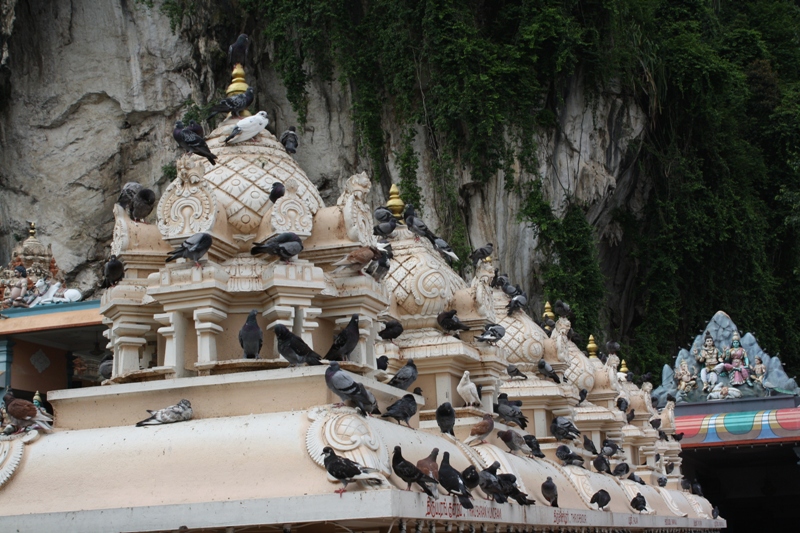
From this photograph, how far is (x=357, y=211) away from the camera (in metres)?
12.2

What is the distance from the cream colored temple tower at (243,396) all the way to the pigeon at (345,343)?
46 centimetres

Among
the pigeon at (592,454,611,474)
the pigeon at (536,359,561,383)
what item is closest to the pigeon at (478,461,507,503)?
the pigeon at (536,359,561,383)

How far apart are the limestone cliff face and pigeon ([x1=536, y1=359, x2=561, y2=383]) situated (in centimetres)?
1802

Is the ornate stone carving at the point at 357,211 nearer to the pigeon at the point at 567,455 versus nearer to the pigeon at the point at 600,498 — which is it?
the pigeon at the point at 600,498

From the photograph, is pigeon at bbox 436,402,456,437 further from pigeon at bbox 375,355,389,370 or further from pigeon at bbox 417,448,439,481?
pigeon at bbox 417,448,439,481

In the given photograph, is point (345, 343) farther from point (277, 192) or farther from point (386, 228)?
point (386, 228)

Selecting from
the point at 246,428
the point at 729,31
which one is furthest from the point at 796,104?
the point at 246,428

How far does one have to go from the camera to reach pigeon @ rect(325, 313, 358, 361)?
445 inches

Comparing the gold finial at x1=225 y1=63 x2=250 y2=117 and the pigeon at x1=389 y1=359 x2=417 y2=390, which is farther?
the gold finial at x1=225 y1=63 x2=250 y2=117

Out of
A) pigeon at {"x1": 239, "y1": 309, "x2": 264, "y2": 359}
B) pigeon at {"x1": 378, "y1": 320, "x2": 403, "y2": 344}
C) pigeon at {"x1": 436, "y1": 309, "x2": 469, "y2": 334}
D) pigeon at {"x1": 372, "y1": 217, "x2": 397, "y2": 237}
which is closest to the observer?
pigeon at {"x1": 239, "y1": 309, "x2": 264, "y2": 359}

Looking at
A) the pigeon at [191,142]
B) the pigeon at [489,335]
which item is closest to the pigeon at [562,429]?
the pigeon at [489,335]

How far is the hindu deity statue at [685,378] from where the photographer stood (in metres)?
37.7

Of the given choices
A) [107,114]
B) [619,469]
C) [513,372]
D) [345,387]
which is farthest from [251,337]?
[107,114]

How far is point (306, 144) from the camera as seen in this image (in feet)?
123
